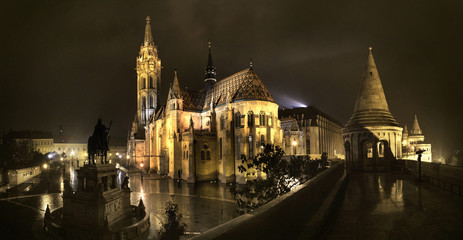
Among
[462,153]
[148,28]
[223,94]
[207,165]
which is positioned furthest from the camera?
[148,28]

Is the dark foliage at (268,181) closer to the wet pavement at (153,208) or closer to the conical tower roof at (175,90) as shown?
the wet pavement at (153,208)

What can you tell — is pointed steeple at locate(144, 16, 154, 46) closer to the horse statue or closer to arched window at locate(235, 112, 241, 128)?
arched window at locate(235, 112, 241, 128)

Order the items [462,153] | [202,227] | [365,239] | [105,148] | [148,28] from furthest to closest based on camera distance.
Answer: [148,28] < [462,153] < [105,148] < [202,227] < [365,239]

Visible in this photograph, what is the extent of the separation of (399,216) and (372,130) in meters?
17.2

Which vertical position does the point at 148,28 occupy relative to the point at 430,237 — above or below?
above

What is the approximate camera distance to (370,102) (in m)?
25.3

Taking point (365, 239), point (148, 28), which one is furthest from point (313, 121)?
point (365, 239)

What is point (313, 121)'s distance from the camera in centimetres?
8575

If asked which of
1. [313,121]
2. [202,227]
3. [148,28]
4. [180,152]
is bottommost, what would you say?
[202,227]

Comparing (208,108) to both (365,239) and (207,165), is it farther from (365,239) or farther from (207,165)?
(365,239)

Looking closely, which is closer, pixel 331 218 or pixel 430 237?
pixel 430 237

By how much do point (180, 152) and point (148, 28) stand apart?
46.2 metres

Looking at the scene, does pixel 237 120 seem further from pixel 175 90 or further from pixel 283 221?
pixel 283 221

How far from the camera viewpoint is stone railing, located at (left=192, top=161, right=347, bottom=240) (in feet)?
13.1
